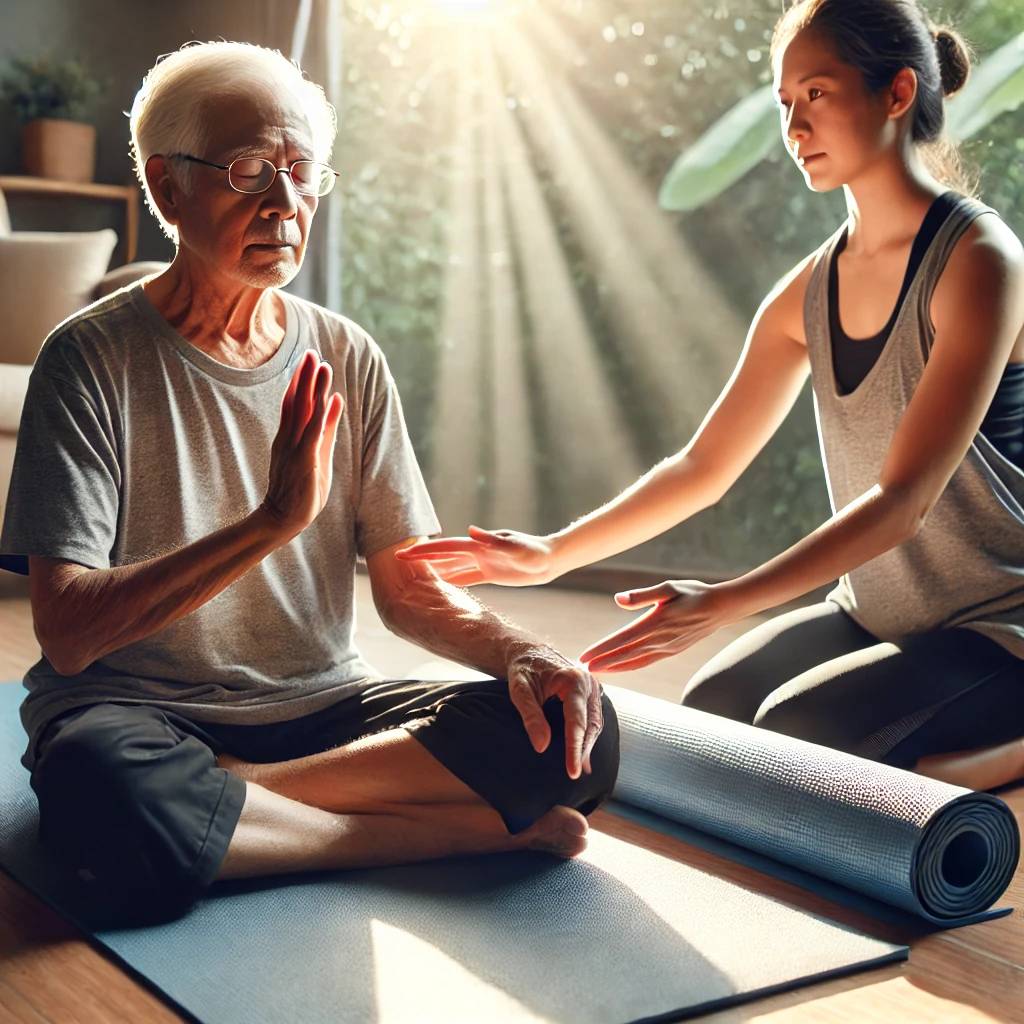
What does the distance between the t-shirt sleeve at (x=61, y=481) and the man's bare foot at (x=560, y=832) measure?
0.61 metres

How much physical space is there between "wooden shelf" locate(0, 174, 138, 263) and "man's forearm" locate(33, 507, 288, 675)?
403cm

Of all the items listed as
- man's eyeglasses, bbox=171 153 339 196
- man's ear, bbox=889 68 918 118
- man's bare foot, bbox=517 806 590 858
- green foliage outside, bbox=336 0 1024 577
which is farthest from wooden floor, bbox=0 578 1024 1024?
green foliage outside, bbox=336 0 1024 577

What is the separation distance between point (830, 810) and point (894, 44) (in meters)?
1.02

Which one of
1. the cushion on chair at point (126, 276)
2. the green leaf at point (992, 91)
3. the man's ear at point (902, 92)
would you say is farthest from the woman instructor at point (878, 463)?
the cushion on chair at point (126, 276)

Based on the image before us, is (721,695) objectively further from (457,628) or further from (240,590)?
(240,590)

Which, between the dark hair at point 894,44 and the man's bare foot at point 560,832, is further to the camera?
the dark hair at point 894,44

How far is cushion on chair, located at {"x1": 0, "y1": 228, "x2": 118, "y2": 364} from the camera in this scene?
4109mm

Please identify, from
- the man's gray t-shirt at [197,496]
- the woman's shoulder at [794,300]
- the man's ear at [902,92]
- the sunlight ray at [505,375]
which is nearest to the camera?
the man's gray t-shirt at [197,496]

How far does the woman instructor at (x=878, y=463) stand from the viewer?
1766 mm

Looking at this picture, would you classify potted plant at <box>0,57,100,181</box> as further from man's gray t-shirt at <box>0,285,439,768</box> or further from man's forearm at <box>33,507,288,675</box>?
man's forearm at <box>33,507,288,675</box>

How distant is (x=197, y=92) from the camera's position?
1.62 meters

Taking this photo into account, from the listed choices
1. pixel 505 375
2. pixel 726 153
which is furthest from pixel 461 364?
pixel 726 153

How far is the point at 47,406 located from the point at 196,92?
41 cm

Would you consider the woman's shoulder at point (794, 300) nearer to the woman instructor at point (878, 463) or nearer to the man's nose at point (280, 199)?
the woman instructor at point (878, 463)
